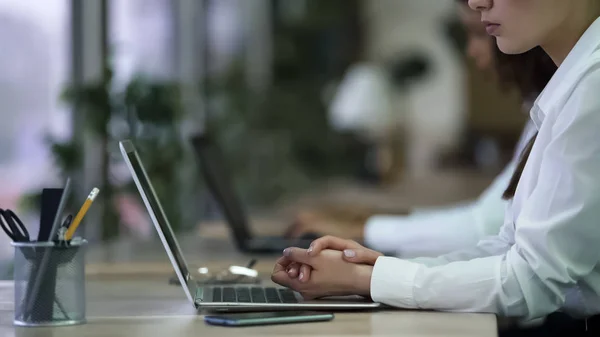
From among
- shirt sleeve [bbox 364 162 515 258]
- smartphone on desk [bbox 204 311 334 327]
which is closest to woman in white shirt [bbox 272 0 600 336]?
smartphone on desk [bbox 204 311 334 327]

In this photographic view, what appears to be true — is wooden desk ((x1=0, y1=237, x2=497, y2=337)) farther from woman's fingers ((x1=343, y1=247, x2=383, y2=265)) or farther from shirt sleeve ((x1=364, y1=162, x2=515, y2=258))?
shirt sleeve ((x1=364, y1=162, x2=515, y2=258))

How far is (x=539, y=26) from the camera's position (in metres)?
1.70

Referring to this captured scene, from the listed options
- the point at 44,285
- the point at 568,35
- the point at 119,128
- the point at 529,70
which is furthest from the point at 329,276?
the point at 119,128

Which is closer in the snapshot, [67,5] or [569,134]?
[569,134]

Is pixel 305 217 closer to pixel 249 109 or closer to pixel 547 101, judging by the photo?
pixel 547 101

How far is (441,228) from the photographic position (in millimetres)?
3027

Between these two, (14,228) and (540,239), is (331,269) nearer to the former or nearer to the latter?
(540,239)

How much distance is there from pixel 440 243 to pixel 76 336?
171 cm

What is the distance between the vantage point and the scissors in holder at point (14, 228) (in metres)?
1.56

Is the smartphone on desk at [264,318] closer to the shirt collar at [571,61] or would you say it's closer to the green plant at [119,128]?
the shirt collar at [571,61]

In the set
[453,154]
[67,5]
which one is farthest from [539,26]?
[453,154]

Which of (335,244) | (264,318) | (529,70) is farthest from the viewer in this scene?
(529,70)

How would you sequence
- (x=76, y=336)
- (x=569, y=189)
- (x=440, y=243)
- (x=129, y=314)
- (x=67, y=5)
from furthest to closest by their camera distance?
1. (x=67, y=5)
2. (x=440, y=243)
3. (x=129, y=314)
4. (x=569, y=189)
5. (x=76, y=336)

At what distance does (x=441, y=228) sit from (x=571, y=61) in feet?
4.57
